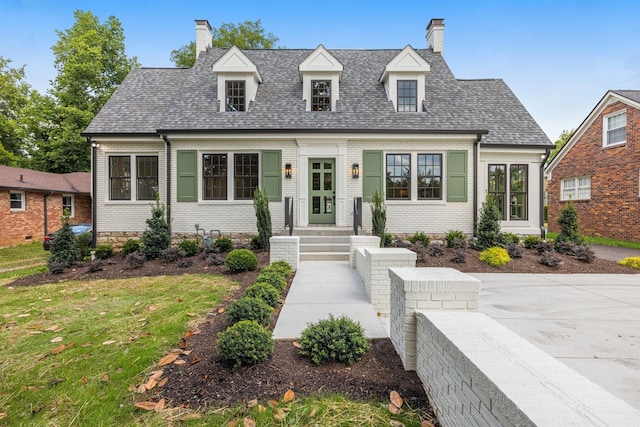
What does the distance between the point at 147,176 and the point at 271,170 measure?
14.5 feet

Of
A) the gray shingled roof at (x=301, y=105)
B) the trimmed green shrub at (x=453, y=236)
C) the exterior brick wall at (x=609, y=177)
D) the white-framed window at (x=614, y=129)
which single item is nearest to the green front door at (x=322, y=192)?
the gray shingled roof at (x=301, y=105)

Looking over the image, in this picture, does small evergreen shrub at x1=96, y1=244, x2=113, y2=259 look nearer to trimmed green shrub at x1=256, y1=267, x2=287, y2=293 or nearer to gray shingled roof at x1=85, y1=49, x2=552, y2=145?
gray shingled roof at x1=85, y1=49, x2=552, y2=145

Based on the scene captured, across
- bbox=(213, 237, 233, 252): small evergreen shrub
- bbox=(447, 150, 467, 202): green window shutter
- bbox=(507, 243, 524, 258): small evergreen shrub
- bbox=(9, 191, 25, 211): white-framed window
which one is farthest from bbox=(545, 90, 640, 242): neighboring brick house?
bbox=(9, 191, 25, 211): white-framed window

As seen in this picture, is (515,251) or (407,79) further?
(407,79)

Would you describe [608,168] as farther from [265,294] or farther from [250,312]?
[250,312]

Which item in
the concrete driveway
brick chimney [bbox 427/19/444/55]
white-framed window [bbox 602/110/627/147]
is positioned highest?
brick chimney [bbox 427/19/444/55]

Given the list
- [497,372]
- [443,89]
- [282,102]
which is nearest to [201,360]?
[497,372]

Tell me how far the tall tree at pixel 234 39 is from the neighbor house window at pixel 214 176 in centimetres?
1290

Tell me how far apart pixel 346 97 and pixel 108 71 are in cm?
2017

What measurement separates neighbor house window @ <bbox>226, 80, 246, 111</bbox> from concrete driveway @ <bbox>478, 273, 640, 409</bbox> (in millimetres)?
9194

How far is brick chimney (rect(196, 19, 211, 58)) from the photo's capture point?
12.8 metres

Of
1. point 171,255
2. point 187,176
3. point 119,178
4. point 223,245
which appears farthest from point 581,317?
point 119,178

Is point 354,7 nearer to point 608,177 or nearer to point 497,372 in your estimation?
point 608,177

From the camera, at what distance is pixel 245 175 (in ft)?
33.9
